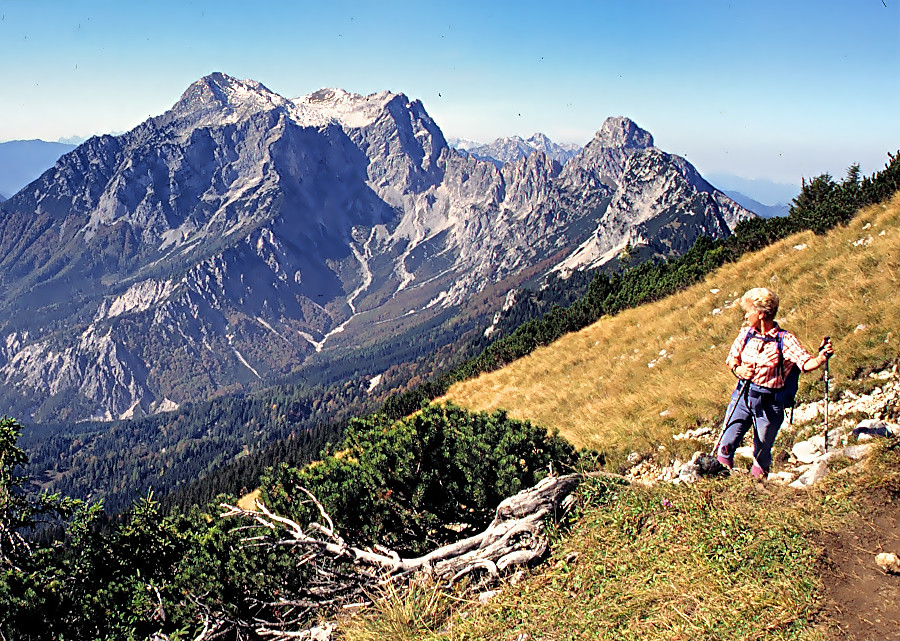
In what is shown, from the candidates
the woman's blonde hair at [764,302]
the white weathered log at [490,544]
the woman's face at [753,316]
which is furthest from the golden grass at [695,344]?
the white weathered log at [490,544]

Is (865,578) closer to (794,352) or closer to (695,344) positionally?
(794,352)

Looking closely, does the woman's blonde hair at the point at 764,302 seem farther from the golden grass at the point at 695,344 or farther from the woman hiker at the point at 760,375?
the golden grass at the point at 695,344

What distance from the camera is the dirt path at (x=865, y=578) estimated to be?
19.1 ft

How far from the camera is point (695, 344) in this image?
22.3 meters

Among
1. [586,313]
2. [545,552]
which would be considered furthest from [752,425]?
[586,313]

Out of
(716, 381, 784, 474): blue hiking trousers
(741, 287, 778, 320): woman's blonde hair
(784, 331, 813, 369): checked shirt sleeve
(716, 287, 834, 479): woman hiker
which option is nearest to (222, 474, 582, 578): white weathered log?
(716, 381, 784, 474): blue hiking trousers

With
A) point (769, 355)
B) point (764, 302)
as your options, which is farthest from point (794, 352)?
point (764, 302)

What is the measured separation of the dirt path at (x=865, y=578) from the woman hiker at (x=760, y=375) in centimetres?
193

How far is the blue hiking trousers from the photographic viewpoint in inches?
380

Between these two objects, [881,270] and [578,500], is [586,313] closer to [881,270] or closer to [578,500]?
[881,270]

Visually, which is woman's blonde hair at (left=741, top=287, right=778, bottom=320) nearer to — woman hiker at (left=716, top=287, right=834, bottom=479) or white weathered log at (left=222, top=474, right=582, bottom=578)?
woman hiker at (left=716, top=287, right=834, bottom=479)

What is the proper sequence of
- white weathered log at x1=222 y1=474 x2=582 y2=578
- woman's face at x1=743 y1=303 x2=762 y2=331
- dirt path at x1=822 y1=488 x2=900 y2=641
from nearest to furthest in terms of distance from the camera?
dirt path at x1=822 y1=488 x2=900 y2=641, white weathered log at x1=222 y1=474 x2=582 y2=578, woman's face at x1=743 y1=303 x2=762 y2=331

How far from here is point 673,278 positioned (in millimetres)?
41406

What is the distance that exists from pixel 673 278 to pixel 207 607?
39364mm
